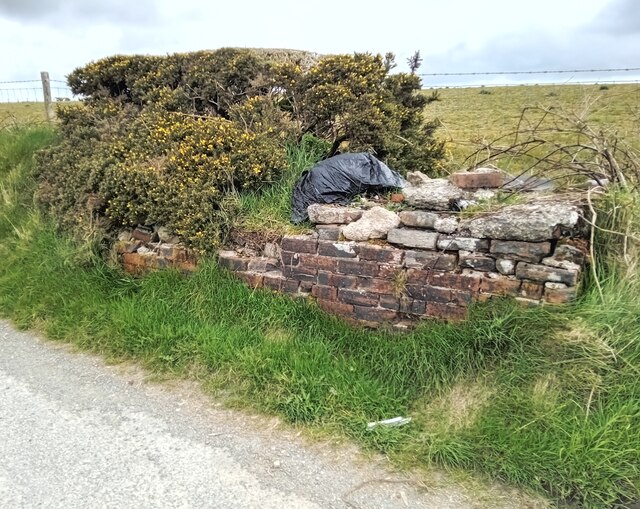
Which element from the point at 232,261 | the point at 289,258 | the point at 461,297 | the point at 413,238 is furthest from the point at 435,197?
the point at 232,261

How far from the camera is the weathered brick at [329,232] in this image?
4.08 m

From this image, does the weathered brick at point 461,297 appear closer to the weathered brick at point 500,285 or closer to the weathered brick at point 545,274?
the weathered brick at point 500,285

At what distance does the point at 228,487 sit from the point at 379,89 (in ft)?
14.8

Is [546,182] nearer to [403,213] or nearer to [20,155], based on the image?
[403,213]

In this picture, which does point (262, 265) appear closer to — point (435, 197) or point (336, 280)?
point (336, 280)

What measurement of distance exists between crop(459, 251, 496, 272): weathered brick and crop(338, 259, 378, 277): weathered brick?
653 mm

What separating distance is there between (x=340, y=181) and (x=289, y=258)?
880 millimetres

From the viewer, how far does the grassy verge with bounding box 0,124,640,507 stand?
275 centimetres

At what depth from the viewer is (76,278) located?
15.9 feet

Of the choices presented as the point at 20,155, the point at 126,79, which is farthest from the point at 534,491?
the point at 20,155

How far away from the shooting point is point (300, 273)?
4.14 metres

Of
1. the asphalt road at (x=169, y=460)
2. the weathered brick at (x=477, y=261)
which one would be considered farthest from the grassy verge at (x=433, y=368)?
the weathered brick at (x=477, y=261)

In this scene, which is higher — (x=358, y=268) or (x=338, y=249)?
(x=338, y=249)

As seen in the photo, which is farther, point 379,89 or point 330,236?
point 379,89
